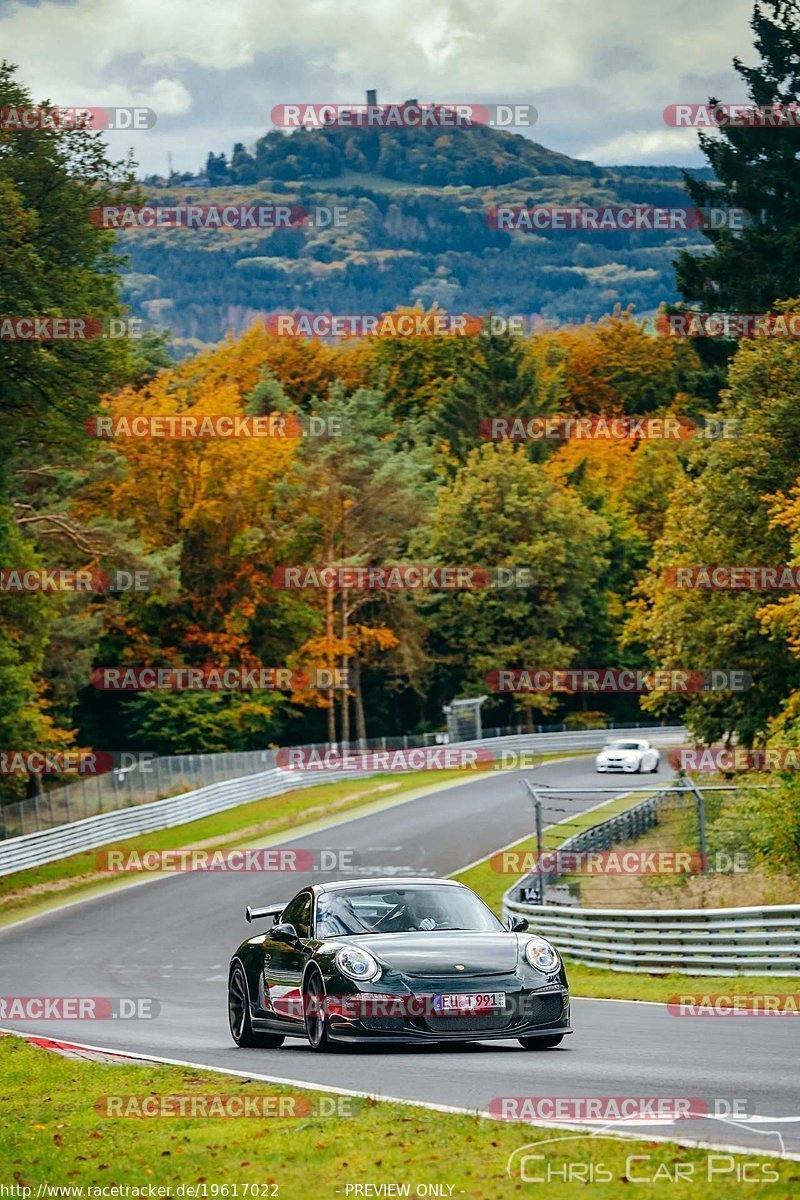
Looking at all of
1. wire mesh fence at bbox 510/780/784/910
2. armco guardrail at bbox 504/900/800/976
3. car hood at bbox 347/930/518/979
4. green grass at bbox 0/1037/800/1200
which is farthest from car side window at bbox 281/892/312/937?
armco guardrail at bbox 504/900/800/976

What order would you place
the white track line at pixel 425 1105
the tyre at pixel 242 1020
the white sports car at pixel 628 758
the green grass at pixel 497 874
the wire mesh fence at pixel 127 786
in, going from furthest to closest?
1. the white sports car at pixel 628 758
2. the wire mesh fence at pixel 127 786
3. the green grass at pixel 497 874
4. the tyre at pixel 242 1020
5. the white track line at pixel 425 1105

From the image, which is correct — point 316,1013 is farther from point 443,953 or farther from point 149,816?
point 149,816

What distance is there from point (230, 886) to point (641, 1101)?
105 ft

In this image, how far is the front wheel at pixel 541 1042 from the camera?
1239 cm

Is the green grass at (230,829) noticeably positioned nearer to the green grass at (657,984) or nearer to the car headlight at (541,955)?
the green grass at (657,984)

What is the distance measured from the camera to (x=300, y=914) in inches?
541

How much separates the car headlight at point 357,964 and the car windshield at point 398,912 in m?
0.55

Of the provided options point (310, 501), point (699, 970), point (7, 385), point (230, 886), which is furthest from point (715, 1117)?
point (310, 501)

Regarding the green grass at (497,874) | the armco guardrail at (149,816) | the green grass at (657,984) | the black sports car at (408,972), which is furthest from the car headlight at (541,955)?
the armco guardrail at (149,816)

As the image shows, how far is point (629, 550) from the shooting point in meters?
90.4

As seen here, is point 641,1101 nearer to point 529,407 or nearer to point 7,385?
point 7,385

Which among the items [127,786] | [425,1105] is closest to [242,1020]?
[425,1105]

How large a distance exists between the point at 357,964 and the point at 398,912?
1.01 metres

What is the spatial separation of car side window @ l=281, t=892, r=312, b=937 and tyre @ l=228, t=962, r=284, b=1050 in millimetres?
646
